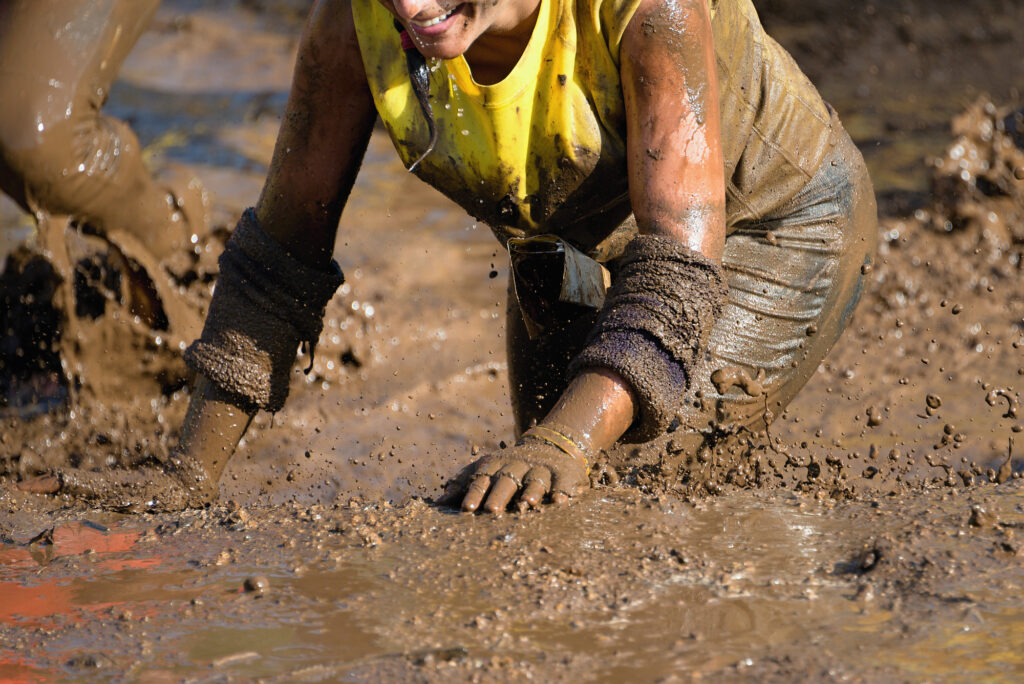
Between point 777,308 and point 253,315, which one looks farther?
point 777,308

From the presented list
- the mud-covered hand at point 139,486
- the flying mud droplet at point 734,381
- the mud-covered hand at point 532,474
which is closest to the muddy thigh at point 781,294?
the flying mud droplet at point 734,381

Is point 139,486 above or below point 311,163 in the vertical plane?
below

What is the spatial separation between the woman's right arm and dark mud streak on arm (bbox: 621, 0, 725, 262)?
27.7 inches

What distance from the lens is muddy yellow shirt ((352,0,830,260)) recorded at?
254cm

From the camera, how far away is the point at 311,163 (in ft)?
9.50

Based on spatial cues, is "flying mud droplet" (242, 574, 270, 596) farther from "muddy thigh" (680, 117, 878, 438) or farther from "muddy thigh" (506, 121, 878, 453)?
"muddy thigh" (680, 117, 878, 438)

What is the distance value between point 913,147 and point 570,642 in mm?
6221

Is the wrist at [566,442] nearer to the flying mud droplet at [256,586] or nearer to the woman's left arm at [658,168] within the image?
the woman's left arm at [658,168]

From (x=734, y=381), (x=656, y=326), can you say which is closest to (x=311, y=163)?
(x=656, y=326)

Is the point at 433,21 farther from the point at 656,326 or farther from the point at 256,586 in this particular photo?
the point at 256,586

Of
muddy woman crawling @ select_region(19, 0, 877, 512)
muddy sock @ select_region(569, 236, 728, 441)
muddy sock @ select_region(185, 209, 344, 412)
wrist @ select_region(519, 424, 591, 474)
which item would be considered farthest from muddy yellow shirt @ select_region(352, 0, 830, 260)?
wrist @ select_region(519, 424, 591, 474)

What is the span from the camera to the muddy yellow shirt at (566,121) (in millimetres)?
2541

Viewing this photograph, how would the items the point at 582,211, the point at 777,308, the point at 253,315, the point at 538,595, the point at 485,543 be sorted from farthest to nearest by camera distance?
the point at 777,308 < the point at 253,315 < the point at 582,211 < the point at 485,543 < the point at 538,595

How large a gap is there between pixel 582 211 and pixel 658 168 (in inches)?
15.1
